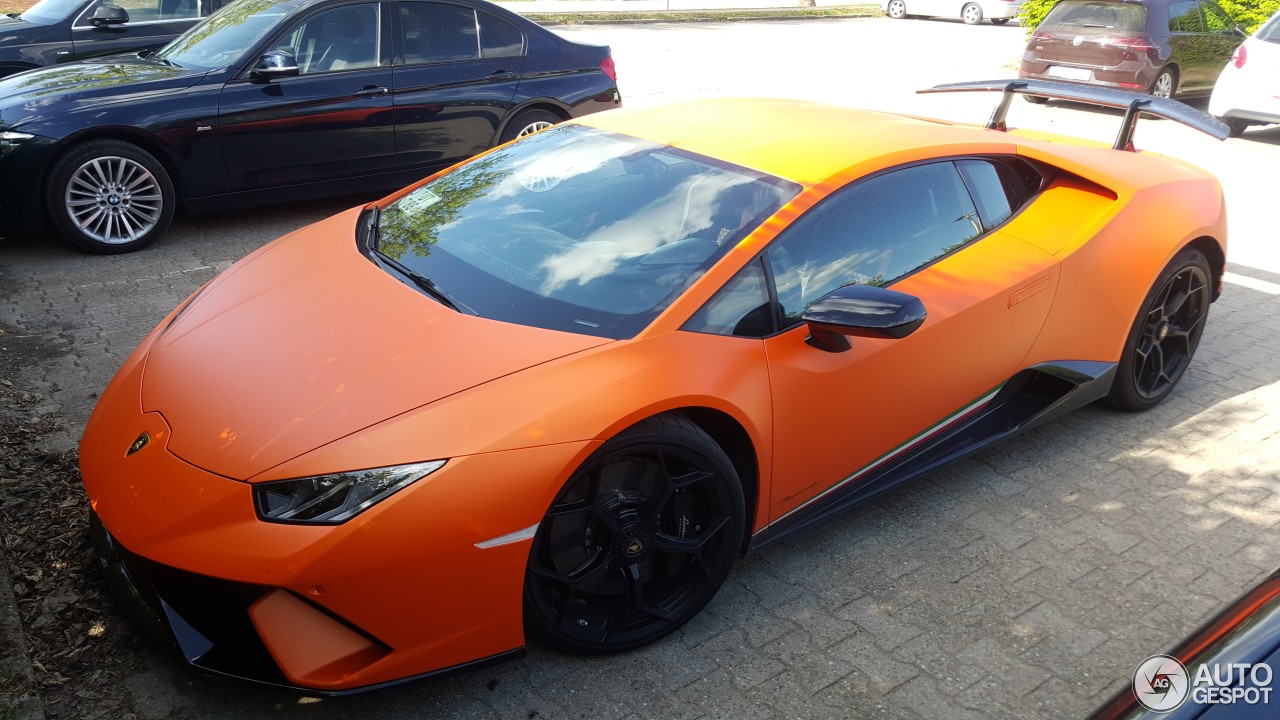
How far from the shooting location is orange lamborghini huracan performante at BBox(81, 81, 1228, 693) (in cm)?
249

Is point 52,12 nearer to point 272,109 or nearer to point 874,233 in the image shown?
point 272,109

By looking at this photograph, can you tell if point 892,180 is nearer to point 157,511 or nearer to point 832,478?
point 832,478

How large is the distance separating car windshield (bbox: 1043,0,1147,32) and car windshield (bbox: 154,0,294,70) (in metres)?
10.1

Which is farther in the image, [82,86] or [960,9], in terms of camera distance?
[960,9]

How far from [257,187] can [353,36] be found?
1.26 metres

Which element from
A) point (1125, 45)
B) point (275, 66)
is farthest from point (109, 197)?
point (1125, 45)

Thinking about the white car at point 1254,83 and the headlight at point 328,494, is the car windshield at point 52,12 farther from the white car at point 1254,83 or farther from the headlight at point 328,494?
the white car at point 1254,83

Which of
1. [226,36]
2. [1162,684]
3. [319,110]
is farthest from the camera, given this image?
[226,36]

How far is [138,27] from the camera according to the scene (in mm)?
8461

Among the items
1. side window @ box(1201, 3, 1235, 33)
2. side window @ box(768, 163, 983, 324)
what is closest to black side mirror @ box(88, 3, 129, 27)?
side window @ box(768, 163, 983, 324)

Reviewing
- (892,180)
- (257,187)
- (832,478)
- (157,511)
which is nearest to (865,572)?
(832,478)

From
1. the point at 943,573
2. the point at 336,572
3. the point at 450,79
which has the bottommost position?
the point at 943,573

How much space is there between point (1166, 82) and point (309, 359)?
43.3 feet

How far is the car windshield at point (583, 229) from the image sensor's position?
3.07m
